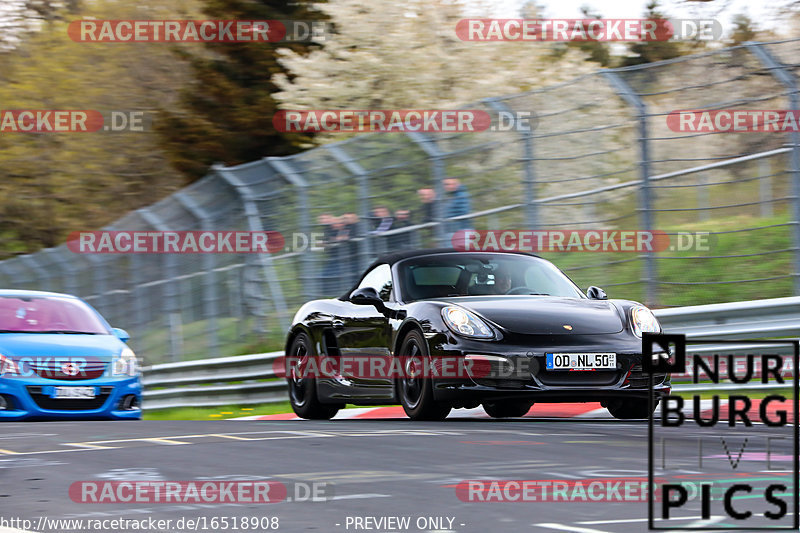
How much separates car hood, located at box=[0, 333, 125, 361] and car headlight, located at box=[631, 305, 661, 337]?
17.6 ft

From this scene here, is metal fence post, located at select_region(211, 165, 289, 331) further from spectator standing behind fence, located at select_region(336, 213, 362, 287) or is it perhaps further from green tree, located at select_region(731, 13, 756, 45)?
green tree, located at select_region(731, 13, 756, 45)

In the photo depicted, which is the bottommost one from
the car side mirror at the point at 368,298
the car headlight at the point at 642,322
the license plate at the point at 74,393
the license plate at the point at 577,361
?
the license plate at the point at 74,393

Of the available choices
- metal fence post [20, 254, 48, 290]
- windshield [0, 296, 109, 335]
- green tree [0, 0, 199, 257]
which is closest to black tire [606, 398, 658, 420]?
windshield [0, 296, 109, 335]

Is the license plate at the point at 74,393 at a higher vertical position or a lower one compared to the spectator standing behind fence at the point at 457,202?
lower

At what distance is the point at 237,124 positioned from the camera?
29.8 meters

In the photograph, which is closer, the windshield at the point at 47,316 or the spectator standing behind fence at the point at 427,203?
the windshield at the point at 47,316

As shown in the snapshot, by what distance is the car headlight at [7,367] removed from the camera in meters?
12.2

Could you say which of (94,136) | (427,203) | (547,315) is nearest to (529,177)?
(427,203)

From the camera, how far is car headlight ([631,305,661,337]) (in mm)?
9836

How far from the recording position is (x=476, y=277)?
428 inches

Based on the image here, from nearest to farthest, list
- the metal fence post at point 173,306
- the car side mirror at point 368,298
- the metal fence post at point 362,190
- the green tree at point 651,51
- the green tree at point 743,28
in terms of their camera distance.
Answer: the car side mirror at point 368,298
the metal fence post at point 362,190
the metal fence post at point 173,306
the green tree at point 743,28
the green tree at point 651,51

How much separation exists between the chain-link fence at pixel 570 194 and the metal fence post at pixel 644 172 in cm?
1

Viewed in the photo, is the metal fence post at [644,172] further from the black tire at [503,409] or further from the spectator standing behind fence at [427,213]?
the spectator standing behind fence at [427,213]

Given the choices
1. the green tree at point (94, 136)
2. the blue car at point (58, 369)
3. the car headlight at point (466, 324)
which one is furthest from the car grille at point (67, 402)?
the green tree at point (94, 136)
